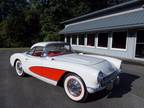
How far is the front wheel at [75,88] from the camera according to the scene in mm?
3739

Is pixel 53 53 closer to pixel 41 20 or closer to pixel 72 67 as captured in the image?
pixel 72 67

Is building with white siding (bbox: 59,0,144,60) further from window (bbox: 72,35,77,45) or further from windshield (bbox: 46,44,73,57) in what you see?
windshield (bbox: 46,44,73,57)

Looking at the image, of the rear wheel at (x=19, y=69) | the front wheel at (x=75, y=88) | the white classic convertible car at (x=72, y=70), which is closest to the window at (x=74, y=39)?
the rear wheel at (x=19, y=69)

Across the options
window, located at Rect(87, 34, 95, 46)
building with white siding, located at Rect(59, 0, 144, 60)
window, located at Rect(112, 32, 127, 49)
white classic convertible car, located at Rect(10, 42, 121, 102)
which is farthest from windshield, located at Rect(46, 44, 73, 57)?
window, located at Rect(87, 34, 95, 46)

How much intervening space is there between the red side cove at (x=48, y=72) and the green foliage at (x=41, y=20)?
20.7 meters

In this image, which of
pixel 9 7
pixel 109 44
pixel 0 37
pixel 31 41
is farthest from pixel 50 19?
→ pixel 9 7

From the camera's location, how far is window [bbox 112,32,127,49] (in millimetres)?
11442

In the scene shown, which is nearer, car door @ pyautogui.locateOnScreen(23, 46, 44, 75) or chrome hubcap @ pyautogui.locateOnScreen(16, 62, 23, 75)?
car door @ pyautogui.locateOnScreen(23, 46, 44, 75)

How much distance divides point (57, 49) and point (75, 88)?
1.93 metres

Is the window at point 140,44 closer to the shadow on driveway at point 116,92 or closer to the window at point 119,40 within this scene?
the window at point 119,40

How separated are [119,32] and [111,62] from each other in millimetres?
7681

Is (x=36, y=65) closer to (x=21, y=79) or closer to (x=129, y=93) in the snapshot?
(x=21, y=79)

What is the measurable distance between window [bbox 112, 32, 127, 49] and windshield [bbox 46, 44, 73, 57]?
721 cm

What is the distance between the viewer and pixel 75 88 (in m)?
3.92
